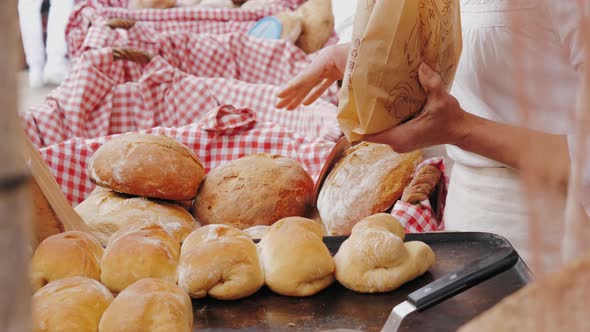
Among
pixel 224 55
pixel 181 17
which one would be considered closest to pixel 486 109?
pixel 224 55

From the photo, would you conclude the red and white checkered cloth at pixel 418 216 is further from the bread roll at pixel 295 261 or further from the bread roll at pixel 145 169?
the bread roll at pixel 145 169

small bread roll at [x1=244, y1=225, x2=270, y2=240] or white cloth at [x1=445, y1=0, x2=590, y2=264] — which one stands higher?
white cloth at [x1=445, y1=0, x2=590, y2=264]

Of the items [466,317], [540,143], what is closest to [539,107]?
[540,143]

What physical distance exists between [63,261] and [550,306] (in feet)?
2.79

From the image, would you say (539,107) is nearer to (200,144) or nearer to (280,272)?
(280,272)

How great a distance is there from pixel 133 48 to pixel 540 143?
249 centimetres

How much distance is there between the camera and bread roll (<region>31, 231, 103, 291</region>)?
943 millimetres

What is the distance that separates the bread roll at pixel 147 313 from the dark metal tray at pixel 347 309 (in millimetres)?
97

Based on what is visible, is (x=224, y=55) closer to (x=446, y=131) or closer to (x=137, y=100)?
(x=137, y=100)

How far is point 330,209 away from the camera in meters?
1.49

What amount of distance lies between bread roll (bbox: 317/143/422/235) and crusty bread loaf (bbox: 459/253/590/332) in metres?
1.19

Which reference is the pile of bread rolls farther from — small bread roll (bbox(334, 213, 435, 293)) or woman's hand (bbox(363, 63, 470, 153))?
woman's hand (bbox(363, 63, 470, 153))

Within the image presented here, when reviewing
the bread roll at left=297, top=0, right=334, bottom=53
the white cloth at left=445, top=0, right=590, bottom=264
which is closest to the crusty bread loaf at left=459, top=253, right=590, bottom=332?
the white cloth at left=445, top=0, right=590, bottom=264

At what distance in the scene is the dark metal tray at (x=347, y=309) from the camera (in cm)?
89
